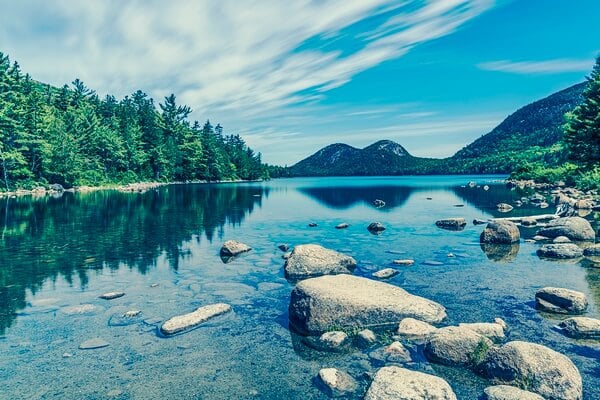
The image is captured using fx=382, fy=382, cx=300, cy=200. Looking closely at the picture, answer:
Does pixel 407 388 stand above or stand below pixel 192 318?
above

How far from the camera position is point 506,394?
789cm

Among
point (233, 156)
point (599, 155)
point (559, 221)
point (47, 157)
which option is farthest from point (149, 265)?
point (233, 156)

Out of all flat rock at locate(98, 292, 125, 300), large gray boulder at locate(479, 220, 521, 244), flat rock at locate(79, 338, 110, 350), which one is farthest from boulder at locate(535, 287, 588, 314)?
flat rock at locate(98, 292, 125, 300)


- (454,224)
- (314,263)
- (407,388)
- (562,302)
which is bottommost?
(562,302)

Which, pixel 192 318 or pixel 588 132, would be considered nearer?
pixel 192 318

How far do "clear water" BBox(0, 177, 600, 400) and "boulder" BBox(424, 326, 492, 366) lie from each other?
317mm

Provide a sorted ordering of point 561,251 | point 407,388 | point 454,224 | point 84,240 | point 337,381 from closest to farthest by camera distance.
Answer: point 407,388 → point 337,381 → point 561,251 → point 84,240 → point 454,224

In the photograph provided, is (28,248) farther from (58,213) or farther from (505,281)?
(505,281)

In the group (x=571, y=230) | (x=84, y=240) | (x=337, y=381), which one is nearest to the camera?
(x=337, y=381)

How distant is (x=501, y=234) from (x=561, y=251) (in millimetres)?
4456

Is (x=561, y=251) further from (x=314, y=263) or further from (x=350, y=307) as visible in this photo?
(x=350, y=307)

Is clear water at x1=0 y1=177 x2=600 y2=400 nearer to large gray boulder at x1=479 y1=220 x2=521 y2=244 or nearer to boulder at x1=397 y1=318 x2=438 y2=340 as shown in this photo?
boulder at x1=397 y1=318 x2=438 y2=340

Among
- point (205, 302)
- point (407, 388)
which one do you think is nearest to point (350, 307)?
point (407, 388)

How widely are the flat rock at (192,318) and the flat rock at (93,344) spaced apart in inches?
64.8
